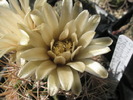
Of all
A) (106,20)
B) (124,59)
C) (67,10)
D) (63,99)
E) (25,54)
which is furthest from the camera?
(106,20)

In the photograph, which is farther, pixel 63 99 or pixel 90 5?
pixel 90 5

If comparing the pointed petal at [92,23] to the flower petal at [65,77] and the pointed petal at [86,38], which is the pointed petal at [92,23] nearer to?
the pointed petal at [86,38]

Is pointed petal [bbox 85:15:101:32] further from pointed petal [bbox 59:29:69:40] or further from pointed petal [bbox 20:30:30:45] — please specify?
pointed petal [bbox 20:30:30:45]

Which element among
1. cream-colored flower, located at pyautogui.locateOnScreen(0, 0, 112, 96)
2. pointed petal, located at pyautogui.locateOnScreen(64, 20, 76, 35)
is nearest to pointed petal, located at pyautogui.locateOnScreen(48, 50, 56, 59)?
cream-colored flower, located at pyautogui.locateOnScreen(0, 0, 112, 96)

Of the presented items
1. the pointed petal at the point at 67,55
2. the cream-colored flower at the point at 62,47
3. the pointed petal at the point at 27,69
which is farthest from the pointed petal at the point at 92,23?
the pointed petal at the point at 27,69

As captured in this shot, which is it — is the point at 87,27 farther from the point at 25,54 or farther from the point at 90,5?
→ the point at 90,5

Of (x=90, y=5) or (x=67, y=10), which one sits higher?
(x=67, y=10)

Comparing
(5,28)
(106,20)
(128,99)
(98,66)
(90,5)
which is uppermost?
(5,28)

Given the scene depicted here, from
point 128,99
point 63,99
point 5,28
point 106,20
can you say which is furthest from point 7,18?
point 106,20
